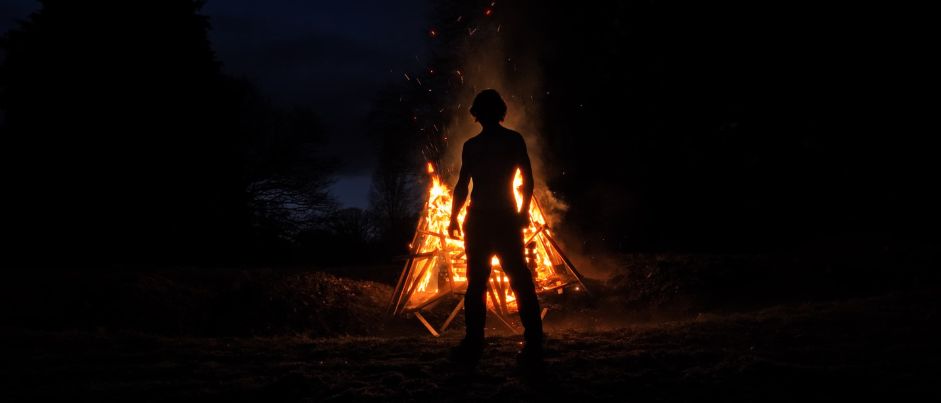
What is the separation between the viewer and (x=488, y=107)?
476cm

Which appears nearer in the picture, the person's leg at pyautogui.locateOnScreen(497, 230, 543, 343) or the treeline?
the person's leg at pyautogui.locateOnScreen(497, 230, 543, 343)

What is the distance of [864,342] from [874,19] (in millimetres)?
8805

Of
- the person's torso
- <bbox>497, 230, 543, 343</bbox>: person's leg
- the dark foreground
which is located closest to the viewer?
the dark foreground

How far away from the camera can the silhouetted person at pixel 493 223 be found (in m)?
4.55

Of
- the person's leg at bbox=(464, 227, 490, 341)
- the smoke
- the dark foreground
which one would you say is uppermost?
the smoke

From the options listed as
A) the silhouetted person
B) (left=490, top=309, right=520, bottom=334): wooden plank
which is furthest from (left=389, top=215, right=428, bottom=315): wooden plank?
the silhouetted person

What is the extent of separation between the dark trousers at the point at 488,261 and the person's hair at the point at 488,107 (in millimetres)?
754

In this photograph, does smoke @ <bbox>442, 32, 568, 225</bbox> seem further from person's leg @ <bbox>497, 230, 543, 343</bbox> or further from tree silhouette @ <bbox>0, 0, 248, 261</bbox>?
tree silhouette @ <bbox>0, 0, 248, 261</bbox>

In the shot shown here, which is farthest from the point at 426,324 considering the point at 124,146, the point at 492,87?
the point at 124,146

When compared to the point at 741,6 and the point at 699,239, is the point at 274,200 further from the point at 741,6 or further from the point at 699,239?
the point at 741,6

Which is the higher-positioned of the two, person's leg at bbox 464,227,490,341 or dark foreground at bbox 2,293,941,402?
person's leg at bbox 464,227,490,341

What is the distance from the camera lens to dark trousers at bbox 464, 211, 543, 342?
4559 millimetres

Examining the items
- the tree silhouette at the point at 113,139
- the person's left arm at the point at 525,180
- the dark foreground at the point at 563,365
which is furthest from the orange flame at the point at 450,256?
the tree silhouette at the point at 113,139

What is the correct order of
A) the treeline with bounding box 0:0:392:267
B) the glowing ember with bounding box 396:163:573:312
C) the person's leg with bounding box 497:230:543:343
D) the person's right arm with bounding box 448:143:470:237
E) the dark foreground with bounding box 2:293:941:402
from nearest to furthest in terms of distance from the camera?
the dark foreground with bounding box 2:293:941:402 < the person's leg with bounding box 497:230:543:343 < the person's right arm with bounding box 448:143:470:237 < the glowing ember with bounding box 396:163:573:312 < the treeline with bounding box 0:0:392:267
